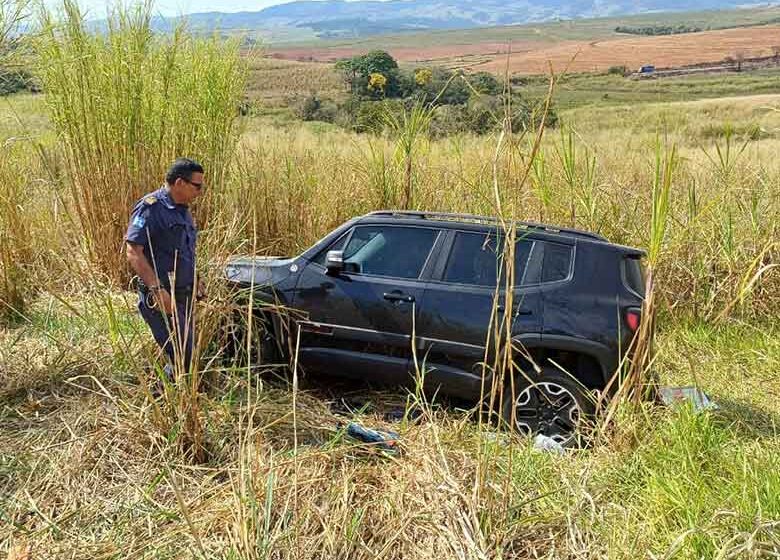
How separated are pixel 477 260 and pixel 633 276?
1.09m

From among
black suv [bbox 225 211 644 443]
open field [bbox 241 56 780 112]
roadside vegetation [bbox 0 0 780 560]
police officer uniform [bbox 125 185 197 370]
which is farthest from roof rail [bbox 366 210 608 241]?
open field [bbox 241 56 780 112]

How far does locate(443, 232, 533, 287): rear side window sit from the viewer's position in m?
4.54

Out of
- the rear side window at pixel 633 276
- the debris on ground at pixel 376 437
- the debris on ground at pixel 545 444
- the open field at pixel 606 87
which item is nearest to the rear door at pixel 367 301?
the debris on ground at pixel 376 437

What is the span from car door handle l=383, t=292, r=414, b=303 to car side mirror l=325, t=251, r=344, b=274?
42 cm

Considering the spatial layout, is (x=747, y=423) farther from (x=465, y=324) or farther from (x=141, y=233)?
(x=141, y=233)

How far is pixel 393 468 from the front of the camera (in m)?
3.41

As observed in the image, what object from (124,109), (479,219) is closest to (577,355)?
(479,219)

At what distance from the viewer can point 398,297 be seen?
15.4ft

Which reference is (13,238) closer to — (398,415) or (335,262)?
(335,262)

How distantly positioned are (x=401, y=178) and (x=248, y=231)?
2099 millimetres

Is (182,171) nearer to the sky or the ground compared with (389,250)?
nearer to the sky

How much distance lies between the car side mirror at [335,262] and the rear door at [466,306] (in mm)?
696

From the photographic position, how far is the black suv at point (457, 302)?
4.31 metres

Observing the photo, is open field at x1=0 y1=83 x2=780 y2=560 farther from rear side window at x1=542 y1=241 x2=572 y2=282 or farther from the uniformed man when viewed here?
rear side window at x1=542 y1=241 x2=572 y2=282
